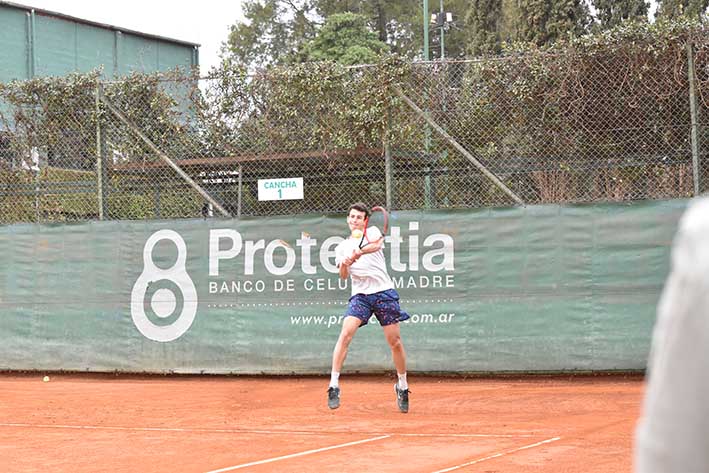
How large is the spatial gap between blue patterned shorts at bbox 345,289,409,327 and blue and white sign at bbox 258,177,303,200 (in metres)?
2.79

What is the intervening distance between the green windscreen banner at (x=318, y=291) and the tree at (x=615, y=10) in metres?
19.0

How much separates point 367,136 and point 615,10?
19292 millimetres

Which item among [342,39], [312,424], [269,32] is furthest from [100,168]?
[269,32]

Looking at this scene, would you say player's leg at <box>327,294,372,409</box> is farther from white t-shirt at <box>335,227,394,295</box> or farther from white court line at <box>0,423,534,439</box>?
white court line at <box>0,423,534,439</box>

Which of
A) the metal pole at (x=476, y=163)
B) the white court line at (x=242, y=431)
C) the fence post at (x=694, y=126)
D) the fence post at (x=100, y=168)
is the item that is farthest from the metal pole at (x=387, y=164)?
Result: the white court line at (x=242, y=431)

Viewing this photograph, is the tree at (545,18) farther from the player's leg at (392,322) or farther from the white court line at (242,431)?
the white court line at (242,431)

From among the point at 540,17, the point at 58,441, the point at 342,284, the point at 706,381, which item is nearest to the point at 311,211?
the point at 342,284

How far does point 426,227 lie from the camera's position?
1086 centimetres

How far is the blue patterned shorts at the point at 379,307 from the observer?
8.64 m

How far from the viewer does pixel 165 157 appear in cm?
1153

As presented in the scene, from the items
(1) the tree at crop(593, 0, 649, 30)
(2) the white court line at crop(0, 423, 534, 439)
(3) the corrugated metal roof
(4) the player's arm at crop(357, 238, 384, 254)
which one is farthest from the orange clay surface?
(1) the tree at crop(593, 0, 649, 30)

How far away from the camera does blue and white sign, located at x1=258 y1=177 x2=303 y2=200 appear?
11.2m

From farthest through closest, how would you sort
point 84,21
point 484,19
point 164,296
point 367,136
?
point 484,19
point 84,21
point 164,296
point 367,136

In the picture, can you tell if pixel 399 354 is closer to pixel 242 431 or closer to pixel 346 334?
pixel 346 334
